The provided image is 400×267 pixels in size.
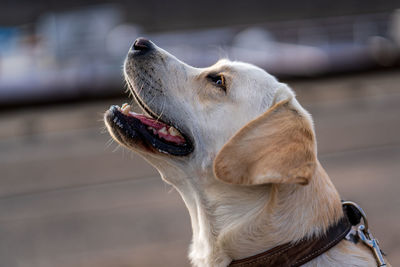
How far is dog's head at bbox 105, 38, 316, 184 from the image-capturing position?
8.40ft

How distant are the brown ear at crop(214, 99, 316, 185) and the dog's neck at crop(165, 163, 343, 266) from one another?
0.22 metres

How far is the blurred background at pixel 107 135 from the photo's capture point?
22.1 feet

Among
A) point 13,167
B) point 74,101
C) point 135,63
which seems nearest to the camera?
point 135,63

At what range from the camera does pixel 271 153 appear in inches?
97.7

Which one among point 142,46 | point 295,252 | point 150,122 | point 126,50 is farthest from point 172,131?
point 126,50

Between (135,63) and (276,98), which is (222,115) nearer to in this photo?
(276,98)

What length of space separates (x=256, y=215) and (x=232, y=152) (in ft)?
1.12

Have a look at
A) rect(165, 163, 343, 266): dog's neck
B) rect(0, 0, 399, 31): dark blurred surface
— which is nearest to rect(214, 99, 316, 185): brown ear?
rect(165, 163, 343, 266): dog's neck

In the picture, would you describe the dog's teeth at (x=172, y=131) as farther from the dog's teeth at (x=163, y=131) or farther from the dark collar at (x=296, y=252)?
the dark collar at (x=296, y=252)

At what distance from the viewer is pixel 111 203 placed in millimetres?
7926

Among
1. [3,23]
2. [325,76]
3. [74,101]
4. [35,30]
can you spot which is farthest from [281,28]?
[3,23]

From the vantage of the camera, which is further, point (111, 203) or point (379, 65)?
point (379, 65)

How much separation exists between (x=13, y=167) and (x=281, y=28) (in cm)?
1045

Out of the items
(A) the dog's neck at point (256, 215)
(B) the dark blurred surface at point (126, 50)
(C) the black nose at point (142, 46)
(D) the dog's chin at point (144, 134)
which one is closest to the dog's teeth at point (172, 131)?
(D) the dog's chin at point (144, 134)
